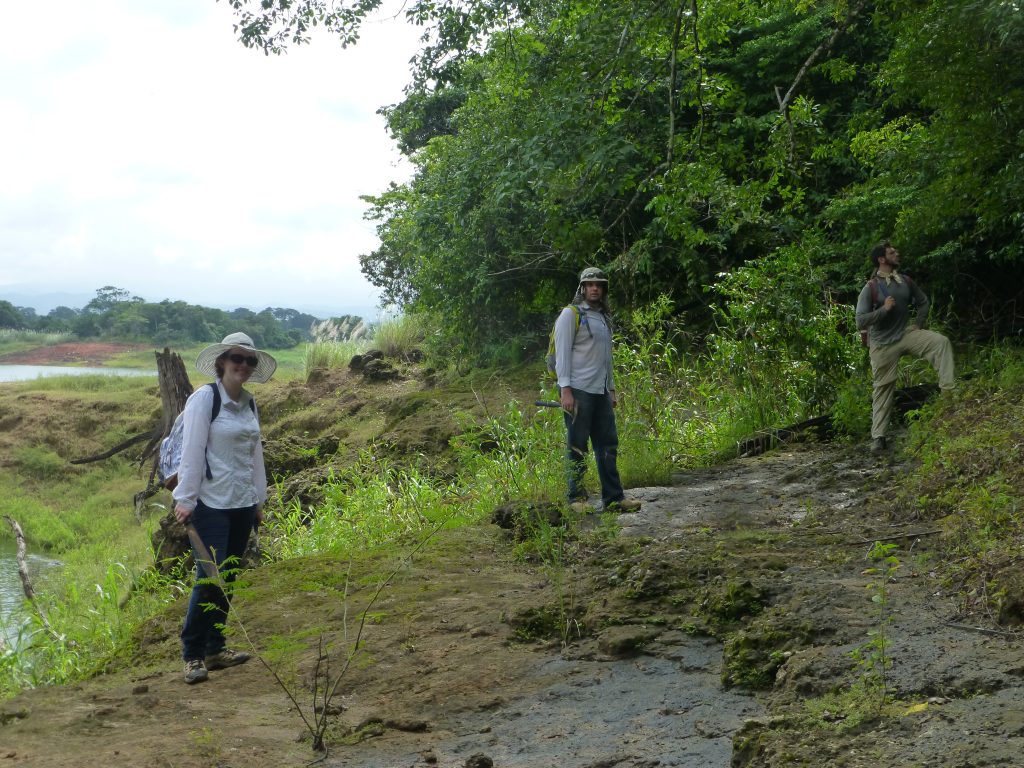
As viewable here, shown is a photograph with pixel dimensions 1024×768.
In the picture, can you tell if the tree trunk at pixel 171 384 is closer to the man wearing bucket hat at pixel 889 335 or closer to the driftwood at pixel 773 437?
the driftwood at pixel 773 437

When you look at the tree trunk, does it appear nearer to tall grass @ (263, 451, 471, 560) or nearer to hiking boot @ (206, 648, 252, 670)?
tall grass @ (263, 451, 471, 560)

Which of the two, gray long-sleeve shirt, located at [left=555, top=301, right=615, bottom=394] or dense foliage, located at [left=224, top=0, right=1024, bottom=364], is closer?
gray long-sleeve shirt, located at [left=555, top=301, right=615, bottom=394]

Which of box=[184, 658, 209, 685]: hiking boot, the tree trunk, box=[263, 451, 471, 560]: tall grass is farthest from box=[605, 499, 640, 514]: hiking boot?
the tree trunk

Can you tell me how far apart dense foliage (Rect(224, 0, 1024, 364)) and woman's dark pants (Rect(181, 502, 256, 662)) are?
5893 mm

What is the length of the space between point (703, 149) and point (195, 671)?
813cm

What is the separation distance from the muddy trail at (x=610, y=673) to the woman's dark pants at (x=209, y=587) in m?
0.23

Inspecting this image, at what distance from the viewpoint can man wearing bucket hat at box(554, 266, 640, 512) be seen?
25.7 ft

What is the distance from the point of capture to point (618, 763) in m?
3.70

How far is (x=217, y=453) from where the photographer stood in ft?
18.7

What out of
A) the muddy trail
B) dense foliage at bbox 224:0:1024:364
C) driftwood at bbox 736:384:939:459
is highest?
dense foliage at bbox 224:0:1024:364

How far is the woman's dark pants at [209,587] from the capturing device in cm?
565

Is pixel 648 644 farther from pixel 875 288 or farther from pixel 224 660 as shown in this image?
pixel 875 288

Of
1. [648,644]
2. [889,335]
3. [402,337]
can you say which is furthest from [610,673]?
[402,337]

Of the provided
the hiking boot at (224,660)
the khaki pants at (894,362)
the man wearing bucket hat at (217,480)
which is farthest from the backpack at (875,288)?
the hiking boot at (224,660)
